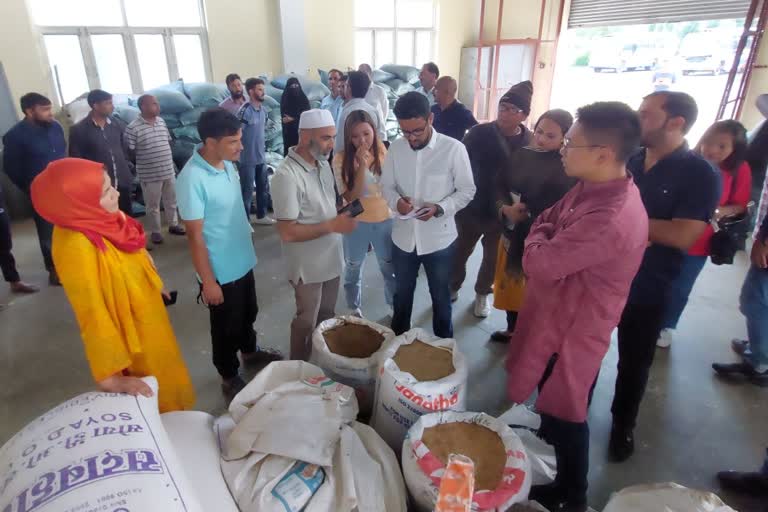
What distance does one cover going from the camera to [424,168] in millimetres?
2102

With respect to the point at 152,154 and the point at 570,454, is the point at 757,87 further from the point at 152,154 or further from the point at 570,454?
the point at 152,154

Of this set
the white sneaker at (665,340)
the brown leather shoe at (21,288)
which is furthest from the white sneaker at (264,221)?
the white sneaker at (665,340)

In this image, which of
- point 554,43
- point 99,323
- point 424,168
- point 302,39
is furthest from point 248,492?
point 554,43

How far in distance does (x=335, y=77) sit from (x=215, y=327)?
382 centimetres

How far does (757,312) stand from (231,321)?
2649 mm

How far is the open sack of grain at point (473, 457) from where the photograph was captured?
Result: 1211 mm

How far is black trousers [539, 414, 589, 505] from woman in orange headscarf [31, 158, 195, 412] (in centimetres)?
136

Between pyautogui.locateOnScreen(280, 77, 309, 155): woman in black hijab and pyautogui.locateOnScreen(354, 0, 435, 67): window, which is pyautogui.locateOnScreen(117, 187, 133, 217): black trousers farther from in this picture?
pyautogui.locateOnScreen(354, 0, 435, 67): window

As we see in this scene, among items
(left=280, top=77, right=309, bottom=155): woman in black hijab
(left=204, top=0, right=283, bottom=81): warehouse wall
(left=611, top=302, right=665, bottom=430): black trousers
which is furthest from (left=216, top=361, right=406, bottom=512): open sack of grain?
(left=204, top=0, right=283, bottom=81): warehouse wall

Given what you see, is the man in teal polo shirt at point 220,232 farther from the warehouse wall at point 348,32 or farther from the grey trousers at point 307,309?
the warehouse wall at point 348,32

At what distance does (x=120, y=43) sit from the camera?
5754mm

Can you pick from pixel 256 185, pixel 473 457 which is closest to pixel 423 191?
pixel 473 457

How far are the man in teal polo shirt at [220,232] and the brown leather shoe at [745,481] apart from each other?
213 centimetres

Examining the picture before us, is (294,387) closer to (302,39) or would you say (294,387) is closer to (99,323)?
(99,323)
